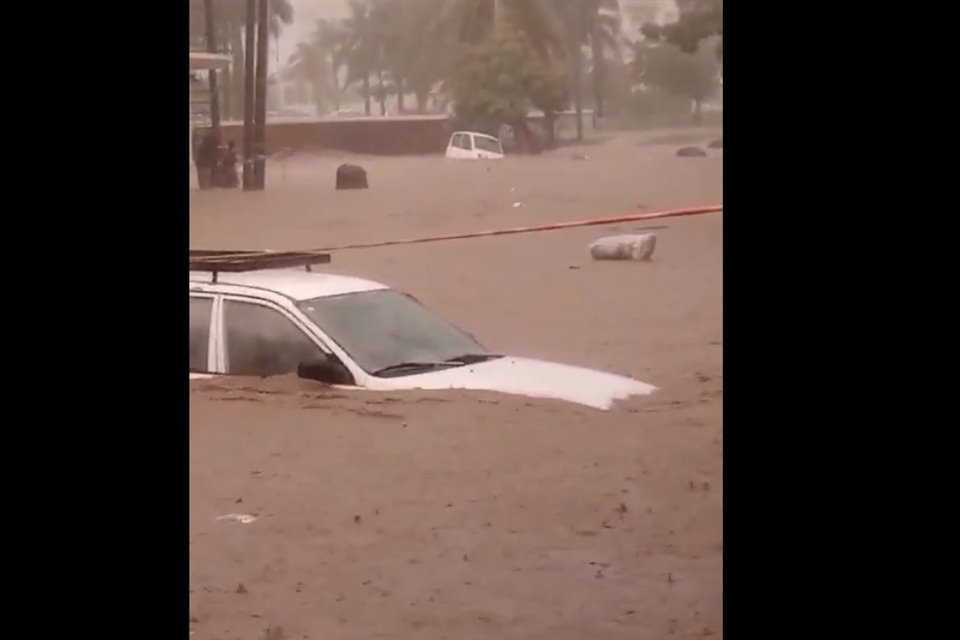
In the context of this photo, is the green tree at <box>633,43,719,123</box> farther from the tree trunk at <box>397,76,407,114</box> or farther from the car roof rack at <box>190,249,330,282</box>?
the car roof rack at <box>190,249,330,282</box>

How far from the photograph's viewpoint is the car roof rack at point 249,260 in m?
2.02

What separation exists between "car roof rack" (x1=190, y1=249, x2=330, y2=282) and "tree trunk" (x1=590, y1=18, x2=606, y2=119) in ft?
1.73

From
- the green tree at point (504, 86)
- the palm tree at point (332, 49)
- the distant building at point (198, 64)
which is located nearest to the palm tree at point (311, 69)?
the palm tree at point (332, 49)

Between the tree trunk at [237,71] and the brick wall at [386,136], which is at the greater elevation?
the tree trunk at [237,71]

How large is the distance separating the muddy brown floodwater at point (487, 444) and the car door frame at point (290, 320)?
6 centimetres

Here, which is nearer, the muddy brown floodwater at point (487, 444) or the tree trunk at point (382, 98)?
the muddy brown floodwater at point (487, 444)

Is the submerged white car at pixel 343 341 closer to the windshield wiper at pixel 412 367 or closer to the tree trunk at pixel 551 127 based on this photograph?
the windshield wiper at pixel 412 367

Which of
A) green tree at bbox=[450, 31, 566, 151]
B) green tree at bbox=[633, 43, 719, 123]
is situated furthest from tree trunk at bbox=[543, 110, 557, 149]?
green tree at bbox=[633, 43, 719, 123]

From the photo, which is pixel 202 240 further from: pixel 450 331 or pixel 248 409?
pixel 450 331
